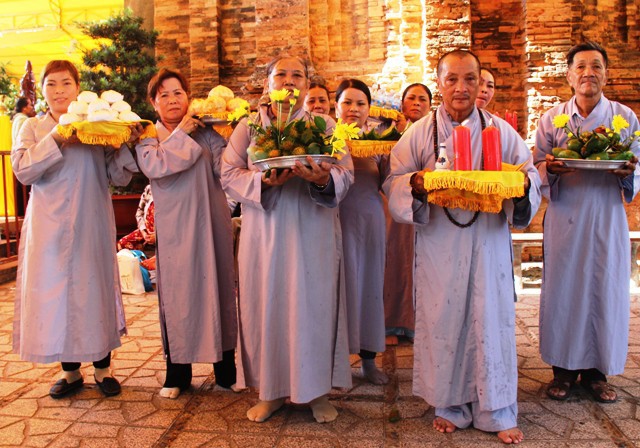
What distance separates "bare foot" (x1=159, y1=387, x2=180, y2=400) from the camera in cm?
395

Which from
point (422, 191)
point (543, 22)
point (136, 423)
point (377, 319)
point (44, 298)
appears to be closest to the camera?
point (422, 191)

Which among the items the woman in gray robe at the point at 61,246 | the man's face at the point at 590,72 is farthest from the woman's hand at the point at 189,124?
the man's face at the point at 590,72

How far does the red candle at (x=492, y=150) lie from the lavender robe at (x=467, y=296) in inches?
10.5

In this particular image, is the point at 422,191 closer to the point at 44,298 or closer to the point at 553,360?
the point at 553,360

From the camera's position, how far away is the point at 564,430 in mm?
3350

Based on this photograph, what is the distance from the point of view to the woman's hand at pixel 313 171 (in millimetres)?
3148

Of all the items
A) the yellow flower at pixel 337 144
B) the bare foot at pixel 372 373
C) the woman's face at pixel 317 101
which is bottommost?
the bare foot at pixel 372 373

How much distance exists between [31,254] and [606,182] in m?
3.76

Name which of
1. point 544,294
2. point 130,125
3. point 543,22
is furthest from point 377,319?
point 543,22

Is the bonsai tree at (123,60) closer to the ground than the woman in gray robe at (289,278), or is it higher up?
higher up

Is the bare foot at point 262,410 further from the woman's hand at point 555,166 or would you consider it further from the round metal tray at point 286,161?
the woman's hand at point 555,166

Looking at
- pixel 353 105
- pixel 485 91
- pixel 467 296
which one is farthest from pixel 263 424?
pixel 485 91

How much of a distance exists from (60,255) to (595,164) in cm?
340

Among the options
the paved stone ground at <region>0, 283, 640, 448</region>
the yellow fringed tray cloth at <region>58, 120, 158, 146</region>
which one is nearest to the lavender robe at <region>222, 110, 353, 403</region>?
the paved stone ground at <region>0, 283, 640, 448</region>
